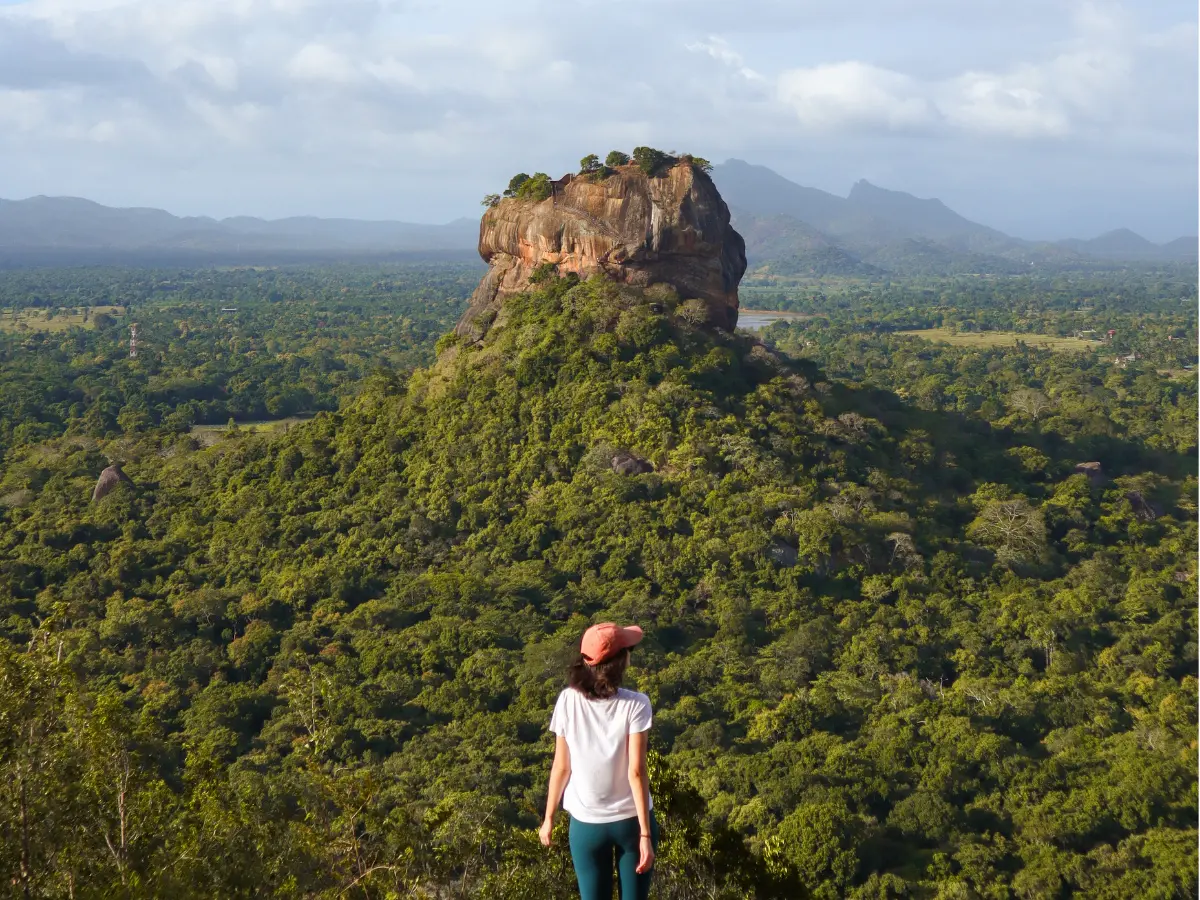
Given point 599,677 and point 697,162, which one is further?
point 697,162

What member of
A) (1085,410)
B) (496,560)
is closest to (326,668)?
(496,560)

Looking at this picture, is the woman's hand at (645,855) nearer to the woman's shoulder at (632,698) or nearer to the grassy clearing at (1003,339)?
the woman's shoulder at (632,698)

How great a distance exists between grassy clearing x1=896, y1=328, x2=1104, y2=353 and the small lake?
A: 13.8 meters

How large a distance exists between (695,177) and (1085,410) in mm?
23929

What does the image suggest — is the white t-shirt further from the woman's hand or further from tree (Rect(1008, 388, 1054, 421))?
tree (Rect(1008, 388, 1054, 421))

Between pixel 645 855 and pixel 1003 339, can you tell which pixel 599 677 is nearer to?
pixel 645 855

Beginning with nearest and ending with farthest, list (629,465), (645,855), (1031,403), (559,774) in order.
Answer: (645,855)
(559,774)
(629,465)
(1031,403)

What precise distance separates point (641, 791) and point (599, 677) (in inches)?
24.8

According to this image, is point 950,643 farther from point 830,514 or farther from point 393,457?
point 393,457

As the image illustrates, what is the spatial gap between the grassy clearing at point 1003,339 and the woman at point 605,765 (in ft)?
272

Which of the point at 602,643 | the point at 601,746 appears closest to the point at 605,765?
the point at 601,746

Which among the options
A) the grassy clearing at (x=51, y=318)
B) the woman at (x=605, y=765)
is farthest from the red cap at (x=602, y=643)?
the grassy clearing at (x=51, y=318)

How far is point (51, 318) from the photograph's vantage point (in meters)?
98.9

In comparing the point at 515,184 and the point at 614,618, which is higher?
the point at 515,184
